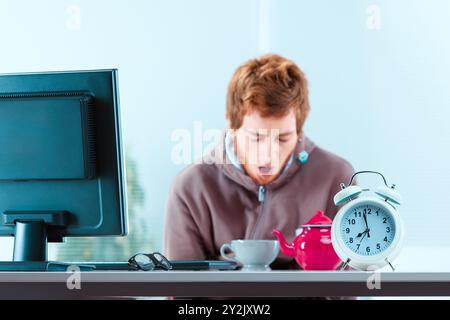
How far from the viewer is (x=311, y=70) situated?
3.86 metres

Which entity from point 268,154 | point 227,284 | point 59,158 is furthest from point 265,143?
point 227,284

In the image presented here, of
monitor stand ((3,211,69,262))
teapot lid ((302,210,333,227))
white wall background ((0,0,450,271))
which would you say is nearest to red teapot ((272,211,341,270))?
teapot lid ((302,210,333,227))

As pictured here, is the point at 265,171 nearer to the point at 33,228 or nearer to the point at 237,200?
the point at 237,200

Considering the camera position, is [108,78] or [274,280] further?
[108,78]

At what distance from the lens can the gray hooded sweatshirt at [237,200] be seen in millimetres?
2342

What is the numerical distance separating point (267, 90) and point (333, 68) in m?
1.51

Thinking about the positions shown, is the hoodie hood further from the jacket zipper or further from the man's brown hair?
the man's brown hair

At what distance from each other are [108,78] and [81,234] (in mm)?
341

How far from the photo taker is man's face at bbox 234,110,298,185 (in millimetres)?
2461

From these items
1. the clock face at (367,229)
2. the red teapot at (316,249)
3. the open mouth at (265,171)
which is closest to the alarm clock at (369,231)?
the clock face at (367,229)
